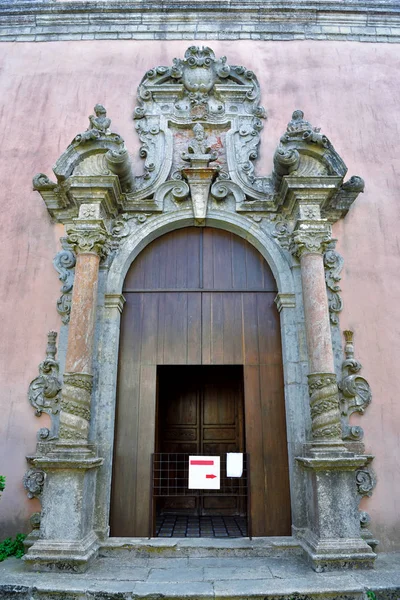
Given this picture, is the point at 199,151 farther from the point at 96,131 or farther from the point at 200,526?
the point at 200,526

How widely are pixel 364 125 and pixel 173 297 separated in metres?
3.63

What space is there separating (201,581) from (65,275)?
3.49 m

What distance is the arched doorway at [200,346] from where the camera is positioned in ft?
14.9

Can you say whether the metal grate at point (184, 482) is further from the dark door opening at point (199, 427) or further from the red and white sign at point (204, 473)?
the red and white sign at point (204, 473)

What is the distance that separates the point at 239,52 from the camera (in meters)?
6.30

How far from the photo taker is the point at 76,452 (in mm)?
4023

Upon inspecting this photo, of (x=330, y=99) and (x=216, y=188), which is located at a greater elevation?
(x=330, y=99)

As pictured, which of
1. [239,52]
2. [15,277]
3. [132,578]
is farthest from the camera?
[239,52]

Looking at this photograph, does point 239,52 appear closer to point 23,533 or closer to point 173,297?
point 173,297

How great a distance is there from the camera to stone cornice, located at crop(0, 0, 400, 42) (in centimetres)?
639

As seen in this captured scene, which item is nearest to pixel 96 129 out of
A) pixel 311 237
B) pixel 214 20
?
pixel 311 237

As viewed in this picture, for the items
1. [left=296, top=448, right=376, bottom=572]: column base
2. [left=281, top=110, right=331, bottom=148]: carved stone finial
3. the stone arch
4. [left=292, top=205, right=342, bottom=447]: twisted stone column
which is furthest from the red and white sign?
[left=281, top=110, right=331, bottom=148]: carved stone finial

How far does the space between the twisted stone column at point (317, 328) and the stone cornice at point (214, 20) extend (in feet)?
11.5

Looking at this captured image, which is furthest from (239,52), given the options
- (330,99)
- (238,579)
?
(238,579)
